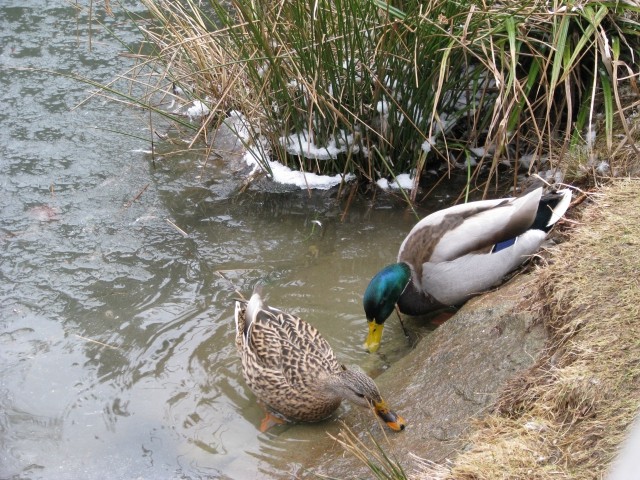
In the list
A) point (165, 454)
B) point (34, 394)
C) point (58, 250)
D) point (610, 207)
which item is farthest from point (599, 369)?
point (58, 250)

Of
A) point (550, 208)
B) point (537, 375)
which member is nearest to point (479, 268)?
point (550, 208)

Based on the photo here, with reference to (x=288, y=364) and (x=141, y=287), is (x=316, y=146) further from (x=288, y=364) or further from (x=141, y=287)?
(x=288, y=364)

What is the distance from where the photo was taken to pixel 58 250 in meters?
4.84

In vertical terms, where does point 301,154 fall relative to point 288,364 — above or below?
above

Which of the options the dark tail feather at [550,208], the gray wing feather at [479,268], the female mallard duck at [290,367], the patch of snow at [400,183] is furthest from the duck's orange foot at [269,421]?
the patch of snow at [400,183]

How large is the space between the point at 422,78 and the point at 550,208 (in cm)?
119

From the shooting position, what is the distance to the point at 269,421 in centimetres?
373

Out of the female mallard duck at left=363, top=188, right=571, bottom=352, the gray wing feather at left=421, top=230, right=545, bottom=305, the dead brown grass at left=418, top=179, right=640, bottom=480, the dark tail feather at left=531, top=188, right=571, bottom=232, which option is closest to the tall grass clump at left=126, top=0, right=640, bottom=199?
the dark tail feather at left=531, top=188, right=571, bottom=232

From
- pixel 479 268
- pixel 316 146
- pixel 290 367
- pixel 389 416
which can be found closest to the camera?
pixel 389 416

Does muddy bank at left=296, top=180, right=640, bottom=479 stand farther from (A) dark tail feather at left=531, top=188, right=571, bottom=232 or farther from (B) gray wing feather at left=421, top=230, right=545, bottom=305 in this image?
(A) dark tail feather at left=531, top=188, right=571, bottom=232

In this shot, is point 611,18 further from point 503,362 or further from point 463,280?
point 503,362

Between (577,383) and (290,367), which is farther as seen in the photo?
Answer: (290,367)

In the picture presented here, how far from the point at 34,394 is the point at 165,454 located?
0.83 metres

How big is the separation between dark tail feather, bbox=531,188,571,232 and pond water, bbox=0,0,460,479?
0.97 meters
